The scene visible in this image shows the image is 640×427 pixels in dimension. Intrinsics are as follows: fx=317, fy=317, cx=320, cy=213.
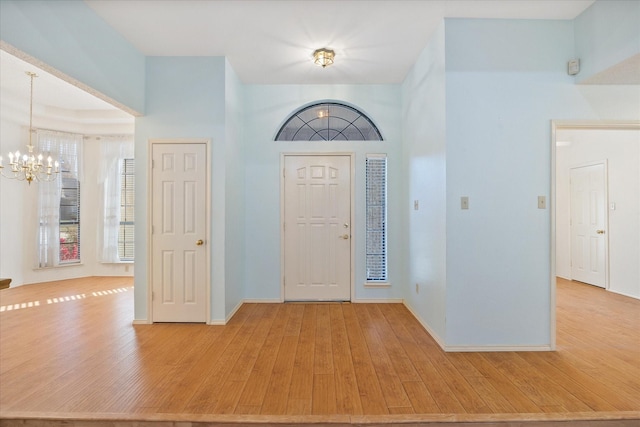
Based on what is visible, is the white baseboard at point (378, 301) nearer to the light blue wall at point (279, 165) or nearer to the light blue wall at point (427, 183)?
the light blue wall at point (279, 165)

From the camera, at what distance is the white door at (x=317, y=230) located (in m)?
4.42

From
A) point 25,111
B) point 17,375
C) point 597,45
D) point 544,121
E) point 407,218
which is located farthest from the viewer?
point 25,111

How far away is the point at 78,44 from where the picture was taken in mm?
2635

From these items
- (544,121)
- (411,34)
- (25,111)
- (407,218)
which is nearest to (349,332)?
(407,218)

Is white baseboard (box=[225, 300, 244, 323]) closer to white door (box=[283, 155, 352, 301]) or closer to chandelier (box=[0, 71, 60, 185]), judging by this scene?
white door (box=[283, 155, 352, 301])

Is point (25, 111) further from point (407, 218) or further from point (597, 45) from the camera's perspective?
point (597, 45)

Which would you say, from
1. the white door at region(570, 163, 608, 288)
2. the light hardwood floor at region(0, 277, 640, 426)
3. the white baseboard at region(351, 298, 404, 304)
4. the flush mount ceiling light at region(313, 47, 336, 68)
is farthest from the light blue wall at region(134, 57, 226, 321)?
the white door at region(570, 163, 608, 288)

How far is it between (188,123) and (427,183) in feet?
8.99

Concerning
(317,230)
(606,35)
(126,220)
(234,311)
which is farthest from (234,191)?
(606,35)

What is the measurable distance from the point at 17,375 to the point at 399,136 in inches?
180

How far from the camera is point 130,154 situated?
20.0 feet

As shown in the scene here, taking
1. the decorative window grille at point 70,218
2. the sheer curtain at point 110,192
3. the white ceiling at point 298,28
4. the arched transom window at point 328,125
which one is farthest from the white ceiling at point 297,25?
the decorative window grille at point 70,218

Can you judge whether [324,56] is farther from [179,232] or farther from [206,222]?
[179,232]

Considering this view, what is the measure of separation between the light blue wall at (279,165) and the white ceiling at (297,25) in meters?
0.55
